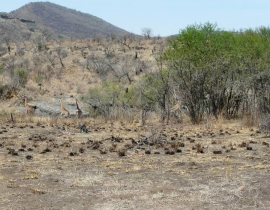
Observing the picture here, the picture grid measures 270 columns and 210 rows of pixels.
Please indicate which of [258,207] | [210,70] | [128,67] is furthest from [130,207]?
[128,67]

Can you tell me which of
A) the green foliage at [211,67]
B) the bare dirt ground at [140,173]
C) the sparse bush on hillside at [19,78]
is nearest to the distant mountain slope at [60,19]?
the sparse bush on hillside at [19,78]

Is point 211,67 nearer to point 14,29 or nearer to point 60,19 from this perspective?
point 14,29

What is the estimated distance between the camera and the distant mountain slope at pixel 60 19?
164875mm

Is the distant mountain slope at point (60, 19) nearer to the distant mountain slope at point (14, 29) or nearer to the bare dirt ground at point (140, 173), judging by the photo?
the distant mountain slope at point (14, 29)

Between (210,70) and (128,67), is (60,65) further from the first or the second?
(210,70)

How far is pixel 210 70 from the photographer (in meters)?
22.8

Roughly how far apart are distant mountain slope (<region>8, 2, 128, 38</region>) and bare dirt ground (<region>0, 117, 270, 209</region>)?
476 ft

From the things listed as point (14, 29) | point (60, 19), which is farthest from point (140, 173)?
point (60, 19)

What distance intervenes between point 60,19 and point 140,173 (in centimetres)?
17479

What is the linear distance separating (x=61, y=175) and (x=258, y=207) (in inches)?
179

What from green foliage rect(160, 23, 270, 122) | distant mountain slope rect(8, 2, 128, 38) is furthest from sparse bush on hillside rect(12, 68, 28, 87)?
distant mountain slope rect(8, 2, 128, 38)

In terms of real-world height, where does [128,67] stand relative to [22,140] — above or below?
above

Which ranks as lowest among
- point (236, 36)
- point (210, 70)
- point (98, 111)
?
point (98, 111)

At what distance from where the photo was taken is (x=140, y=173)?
9.87m
